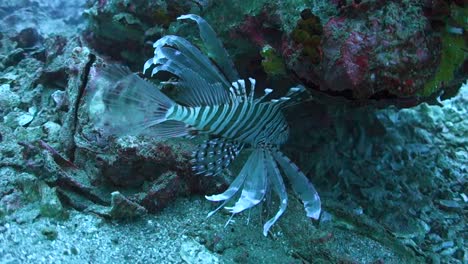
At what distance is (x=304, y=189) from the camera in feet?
9.02

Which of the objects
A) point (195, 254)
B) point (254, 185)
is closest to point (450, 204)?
point (254, 185)

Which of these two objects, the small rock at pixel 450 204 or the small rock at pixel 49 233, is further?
the small rock at pixel 450 204

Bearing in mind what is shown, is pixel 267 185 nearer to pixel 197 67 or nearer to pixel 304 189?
pixel 304 189

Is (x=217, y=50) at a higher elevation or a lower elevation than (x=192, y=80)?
higher

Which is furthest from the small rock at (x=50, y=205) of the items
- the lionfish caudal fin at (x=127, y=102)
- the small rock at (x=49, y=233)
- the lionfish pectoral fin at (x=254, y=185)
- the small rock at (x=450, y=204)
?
the small rock at (x=450, y=204)

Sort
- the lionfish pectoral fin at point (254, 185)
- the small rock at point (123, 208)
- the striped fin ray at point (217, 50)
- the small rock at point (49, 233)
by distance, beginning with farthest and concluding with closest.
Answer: the striped fin ray at point (217, 50) < the small rock at point (123, 208) < the lionfish pectoral fin at point (254, 185) < the small rock at point (49, 233)

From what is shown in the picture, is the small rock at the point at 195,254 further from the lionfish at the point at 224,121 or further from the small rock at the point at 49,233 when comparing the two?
the small rock at the point at 49,233

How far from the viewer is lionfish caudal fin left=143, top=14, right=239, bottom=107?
288 cm

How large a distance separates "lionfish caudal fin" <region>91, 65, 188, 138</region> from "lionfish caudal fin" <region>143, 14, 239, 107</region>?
1.42ft

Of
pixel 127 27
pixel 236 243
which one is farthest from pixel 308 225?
pixel 127 27

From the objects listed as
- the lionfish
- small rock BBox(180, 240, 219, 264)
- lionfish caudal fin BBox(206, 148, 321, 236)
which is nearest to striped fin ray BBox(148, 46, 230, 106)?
the lionfish

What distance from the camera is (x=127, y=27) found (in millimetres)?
4293

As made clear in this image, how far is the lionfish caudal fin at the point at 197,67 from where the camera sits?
113 inches

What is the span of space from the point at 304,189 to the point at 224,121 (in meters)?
0.73
